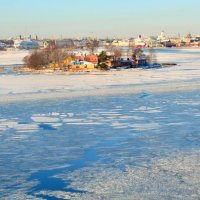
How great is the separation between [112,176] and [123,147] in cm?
125

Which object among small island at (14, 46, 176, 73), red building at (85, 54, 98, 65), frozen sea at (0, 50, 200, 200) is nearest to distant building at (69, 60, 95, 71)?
small island at (14, 46, 176, 73)

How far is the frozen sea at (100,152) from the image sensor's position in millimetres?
3934

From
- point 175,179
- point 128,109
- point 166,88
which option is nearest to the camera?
point 175,179

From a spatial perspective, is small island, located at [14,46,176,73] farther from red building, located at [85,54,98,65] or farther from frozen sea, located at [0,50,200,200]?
frozen sea, located at [0,50,200,200]

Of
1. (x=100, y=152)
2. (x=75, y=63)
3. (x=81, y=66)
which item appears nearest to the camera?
(x=100, y=152)

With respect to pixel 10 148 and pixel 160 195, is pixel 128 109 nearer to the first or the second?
pixel 10 148

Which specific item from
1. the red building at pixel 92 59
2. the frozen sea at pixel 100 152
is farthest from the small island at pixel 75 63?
the frozen sea at pixel 100 152

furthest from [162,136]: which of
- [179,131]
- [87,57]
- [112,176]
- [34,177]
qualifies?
[87,57]

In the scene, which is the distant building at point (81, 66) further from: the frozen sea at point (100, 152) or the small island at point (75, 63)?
the frozen sea at point (100, 152)

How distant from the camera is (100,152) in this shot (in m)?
5.35

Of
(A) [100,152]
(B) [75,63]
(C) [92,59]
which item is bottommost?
(B) [75,63]

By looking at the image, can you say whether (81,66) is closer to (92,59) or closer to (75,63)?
(75,63)

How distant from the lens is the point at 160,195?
Answer: 373 cm

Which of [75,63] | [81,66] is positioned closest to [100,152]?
[81,66]
